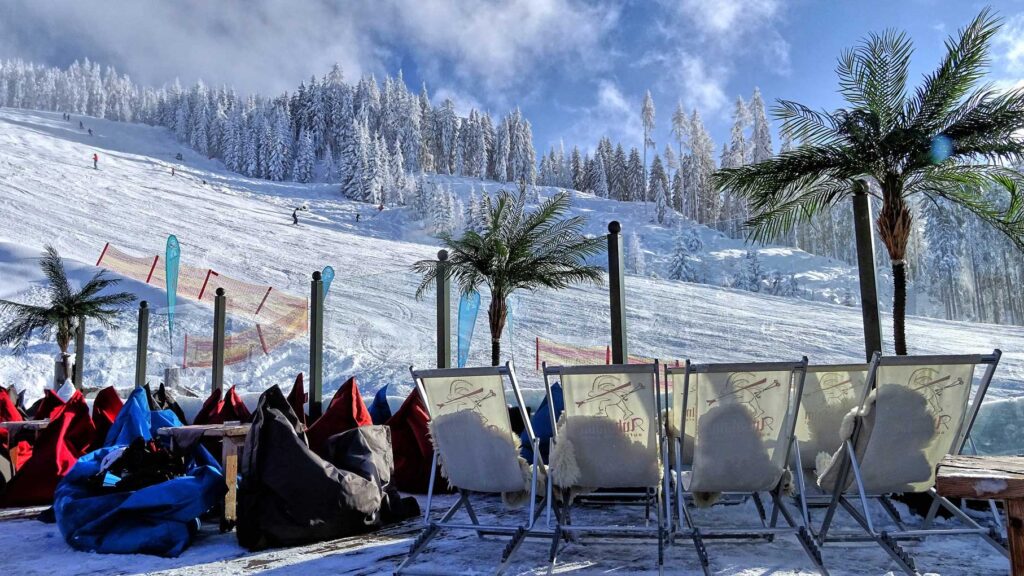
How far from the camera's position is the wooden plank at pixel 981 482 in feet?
4.14

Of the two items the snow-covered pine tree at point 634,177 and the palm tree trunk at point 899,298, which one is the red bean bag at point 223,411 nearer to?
the palm tree trunk at point 899,298

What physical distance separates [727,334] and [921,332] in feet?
9.20

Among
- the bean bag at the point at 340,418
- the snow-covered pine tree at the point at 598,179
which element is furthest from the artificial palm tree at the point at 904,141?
the snow-covered pine tree at the point at 598,179

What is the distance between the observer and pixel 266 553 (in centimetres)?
369

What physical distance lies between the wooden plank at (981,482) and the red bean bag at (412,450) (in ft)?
15.6

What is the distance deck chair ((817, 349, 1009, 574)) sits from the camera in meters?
3.00

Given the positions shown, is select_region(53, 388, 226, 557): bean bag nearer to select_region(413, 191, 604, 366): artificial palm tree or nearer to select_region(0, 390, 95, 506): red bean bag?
select_region(0, 390, 95, 506): red bean bag

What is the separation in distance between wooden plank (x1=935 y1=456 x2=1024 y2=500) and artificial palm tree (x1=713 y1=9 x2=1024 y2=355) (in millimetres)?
4465

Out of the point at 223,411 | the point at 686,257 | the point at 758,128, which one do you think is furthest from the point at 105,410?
the point at 758,128

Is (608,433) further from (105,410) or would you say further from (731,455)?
(105,410)

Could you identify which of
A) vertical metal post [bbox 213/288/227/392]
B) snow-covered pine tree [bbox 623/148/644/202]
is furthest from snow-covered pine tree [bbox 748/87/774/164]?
vertical metal post [bbox 213/288/227/392]

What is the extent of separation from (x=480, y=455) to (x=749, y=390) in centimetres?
132

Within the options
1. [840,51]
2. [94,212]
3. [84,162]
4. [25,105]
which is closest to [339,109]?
[84,162]

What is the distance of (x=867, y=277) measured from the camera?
518 centimetres
